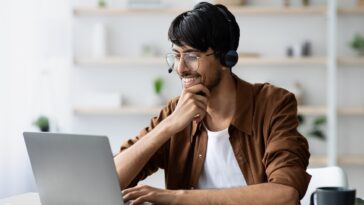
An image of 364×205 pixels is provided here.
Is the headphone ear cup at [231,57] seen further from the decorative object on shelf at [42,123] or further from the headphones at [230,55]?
the decorative object on shelf at [42,123]

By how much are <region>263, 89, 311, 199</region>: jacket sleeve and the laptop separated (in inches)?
19.8

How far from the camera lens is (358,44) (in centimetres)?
473

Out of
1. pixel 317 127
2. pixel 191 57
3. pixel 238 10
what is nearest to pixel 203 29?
pixel 191 57

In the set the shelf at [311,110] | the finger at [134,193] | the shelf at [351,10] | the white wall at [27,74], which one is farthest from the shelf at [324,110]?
the finger at [134,193]

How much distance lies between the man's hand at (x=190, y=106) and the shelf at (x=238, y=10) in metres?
2.64

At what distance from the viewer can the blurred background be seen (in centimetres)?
475

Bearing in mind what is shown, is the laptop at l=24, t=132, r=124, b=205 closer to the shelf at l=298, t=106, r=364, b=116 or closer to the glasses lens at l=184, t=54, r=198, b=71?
the glasses lens at l=184, t=54, r=198, b=71

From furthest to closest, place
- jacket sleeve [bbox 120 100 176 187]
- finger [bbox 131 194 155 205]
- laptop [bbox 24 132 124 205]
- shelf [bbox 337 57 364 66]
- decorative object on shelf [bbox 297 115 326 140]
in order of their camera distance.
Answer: decorative object on shelf [bbox 297 115 326 140], shelf [bbox 337 57 364 66], jacket sleeve [bbox 120 100 176 187], finger [bbox 131 194 155 205], laptop [bbox 24 132 124 205]

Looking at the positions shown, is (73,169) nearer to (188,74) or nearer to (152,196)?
(152,196)

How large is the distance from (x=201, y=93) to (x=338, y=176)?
1.70 ft

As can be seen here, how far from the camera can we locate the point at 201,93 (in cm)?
223

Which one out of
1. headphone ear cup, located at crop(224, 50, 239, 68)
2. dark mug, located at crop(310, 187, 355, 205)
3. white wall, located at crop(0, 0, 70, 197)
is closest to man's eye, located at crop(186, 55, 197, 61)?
headphone ear cup, located at crop(224, 50, 239, 68)

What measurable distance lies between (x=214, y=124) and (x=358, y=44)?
106 inches

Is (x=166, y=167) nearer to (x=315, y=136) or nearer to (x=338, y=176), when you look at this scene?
(x=338, y=176)
